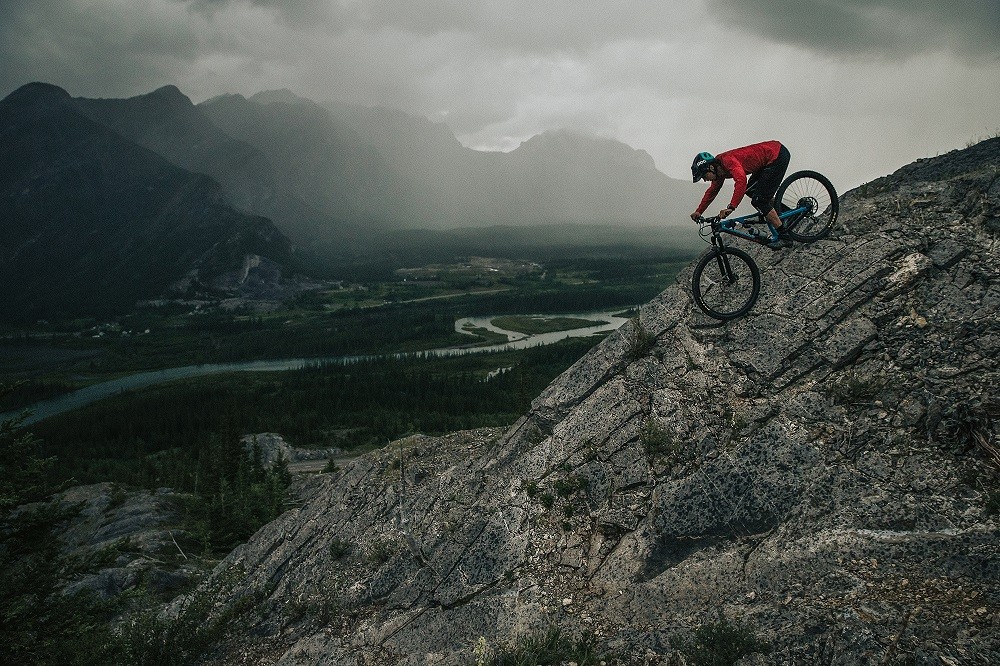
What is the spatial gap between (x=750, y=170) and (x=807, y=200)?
254 cm

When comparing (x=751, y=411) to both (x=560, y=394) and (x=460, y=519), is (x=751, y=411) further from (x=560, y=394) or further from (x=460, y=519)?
(x=460, y=519)

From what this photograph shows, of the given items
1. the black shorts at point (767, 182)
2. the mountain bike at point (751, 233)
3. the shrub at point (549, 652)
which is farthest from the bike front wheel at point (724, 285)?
the shrub at point (549, 652)

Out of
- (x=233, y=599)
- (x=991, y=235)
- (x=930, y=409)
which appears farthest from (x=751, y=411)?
(x=233, y=599)

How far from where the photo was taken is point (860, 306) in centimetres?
1534

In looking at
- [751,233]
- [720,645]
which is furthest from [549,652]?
[751,233]

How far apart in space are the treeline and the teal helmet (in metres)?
94.1

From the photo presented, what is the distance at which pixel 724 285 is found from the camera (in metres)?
17.9

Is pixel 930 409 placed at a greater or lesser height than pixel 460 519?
greater

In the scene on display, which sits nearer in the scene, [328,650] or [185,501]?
[328,650]

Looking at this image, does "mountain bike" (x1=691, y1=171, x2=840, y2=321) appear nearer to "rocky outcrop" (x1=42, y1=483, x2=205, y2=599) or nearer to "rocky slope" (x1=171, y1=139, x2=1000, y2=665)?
"rocky slope" (x1=171, y1=139, x2=1000, y2=665)

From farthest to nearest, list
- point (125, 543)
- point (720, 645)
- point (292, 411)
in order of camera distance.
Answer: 1. point (292, 411)
2. point (125, 543)
3. point (720, 645)

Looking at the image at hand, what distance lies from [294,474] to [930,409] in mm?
95498

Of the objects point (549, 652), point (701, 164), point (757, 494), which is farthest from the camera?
point (701, 164)

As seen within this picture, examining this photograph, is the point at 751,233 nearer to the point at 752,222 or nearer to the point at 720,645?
the point at 752,222
